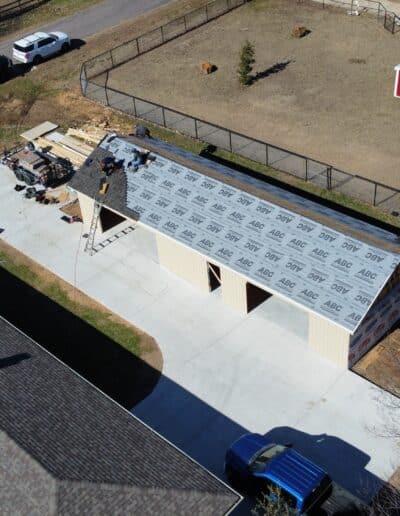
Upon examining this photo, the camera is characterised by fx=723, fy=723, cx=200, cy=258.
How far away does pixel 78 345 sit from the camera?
95.5ft

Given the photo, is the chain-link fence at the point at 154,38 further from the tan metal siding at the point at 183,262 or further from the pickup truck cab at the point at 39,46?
the tan metal siding at the point at 183,262

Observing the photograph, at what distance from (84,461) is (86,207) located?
16769 millimetres

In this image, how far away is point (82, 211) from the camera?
115 feet

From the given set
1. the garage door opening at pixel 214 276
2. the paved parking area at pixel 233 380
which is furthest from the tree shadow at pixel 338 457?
the garage door opening at pixel 214 276

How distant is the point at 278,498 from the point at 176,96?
3162 centimetres

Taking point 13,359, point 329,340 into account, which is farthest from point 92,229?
point 329,340

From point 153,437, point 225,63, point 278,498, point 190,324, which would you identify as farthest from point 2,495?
point 225,63

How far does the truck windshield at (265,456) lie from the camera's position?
2214cm

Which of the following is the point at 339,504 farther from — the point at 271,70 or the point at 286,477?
the point at 271,70

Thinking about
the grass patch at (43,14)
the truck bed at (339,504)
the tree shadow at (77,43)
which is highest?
the truck bed at (339,504)

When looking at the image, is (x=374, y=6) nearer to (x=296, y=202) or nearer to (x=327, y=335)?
(x=296, y=202)

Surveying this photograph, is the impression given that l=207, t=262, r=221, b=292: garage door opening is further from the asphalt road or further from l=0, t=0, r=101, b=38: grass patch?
l=0, t=0, r=101, b=38: grass patch

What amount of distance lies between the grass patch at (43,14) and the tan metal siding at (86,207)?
96.8ft

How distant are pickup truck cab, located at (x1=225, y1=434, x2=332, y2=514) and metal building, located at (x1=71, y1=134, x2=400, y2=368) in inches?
195
